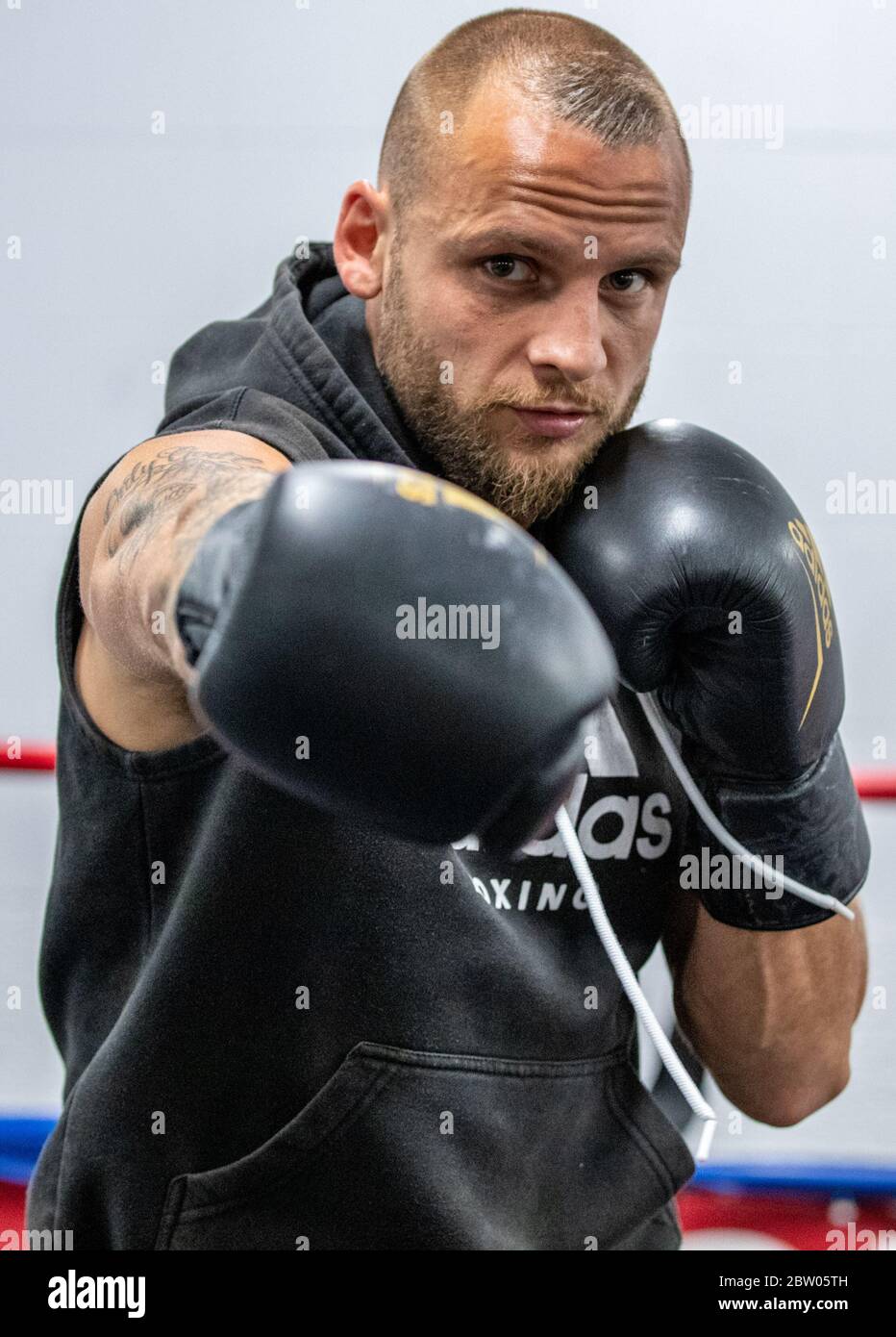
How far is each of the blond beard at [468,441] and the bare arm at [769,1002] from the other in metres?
0.33

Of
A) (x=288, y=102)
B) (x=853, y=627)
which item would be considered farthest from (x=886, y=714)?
(x=288, y=102)

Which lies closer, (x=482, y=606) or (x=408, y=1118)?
(x=482, y=606)

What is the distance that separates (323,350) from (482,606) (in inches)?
19.4

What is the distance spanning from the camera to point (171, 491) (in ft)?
1.95

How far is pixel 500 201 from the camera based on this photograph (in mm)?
876

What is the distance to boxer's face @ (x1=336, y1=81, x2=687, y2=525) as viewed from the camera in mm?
872

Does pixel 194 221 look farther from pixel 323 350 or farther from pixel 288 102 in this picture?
pixel 323 350

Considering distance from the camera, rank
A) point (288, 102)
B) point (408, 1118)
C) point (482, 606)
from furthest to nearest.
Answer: point (288, 102)
point (408, 1118)
point (482, 606)

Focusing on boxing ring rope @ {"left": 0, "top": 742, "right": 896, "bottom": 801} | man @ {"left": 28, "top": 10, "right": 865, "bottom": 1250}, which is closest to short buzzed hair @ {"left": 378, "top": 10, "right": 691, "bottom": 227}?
man @ {"left": 28, "top": 10, "right": 865, "bottom": 1250}

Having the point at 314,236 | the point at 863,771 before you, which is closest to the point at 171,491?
the point at 314,236

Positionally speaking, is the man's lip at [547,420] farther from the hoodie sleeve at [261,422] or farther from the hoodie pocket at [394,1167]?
the hoodie pocket at [394,1167]

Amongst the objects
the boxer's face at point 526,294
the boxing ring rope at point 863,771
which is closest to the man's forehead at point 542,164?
the boxer's face at point 526,294

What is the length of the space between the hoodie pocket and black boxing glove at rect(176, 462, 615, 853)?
0.45 metres

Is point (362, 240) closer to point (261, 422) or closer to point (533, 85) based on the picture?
point (533, 85)
